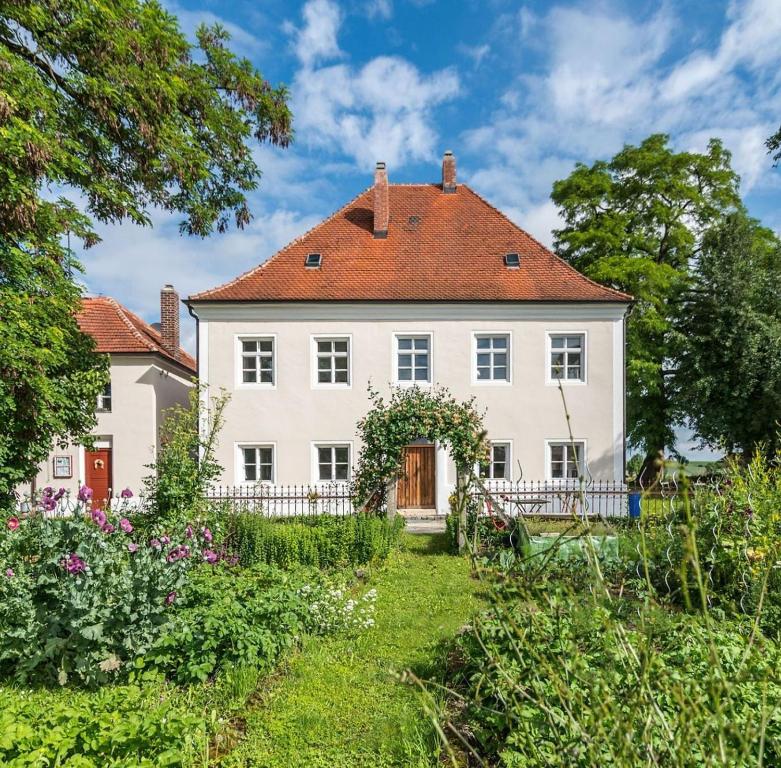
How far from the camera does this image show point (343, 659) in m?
4.88

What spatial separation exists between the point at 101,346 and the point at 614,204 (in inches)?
789

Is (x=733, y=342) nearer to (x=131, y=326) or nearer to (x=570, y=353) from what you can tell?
(x=570, y=353)

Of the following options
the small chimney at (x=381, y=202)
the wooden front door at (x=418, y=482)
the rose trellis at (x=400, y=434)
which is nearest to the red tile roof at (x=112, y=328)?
the small chimney at (x=381, y=202)

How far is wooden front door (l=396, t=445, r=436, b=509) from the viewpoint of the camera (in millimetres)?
14602

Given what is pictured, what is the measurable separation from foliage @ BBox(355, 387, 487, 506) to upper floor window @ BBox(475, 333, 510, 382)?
4776 mm

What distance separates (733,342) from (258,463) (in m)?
16.5

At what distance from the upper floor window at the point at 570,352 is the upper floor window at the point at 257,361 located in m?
8.74

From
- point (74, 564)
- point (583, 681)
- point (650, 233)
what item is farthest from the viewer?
point (650, 233)

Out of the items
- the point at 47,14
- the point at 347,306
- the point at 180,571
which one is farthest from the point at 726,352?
the point at 47,14

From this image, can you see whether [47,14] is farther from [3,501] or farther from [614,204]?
[614,204]

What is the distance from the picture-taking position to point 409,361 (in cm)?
1462

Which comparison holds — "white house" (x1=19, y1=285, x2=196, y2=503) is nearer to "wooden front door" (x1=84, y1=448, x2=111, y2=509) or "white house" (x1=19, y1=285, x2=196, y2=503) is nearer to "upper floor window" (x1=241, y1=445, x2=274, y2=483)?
"wooden front door" (x1=84, y1=448, x2=111, y2=509)

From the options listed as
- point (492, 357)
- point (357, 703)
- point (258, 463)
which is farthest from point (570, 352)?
point (357, 703)

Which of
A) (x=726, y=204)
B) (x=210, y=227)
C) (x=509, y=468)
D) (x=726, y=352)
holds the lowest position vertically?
(x=509, y=468)
